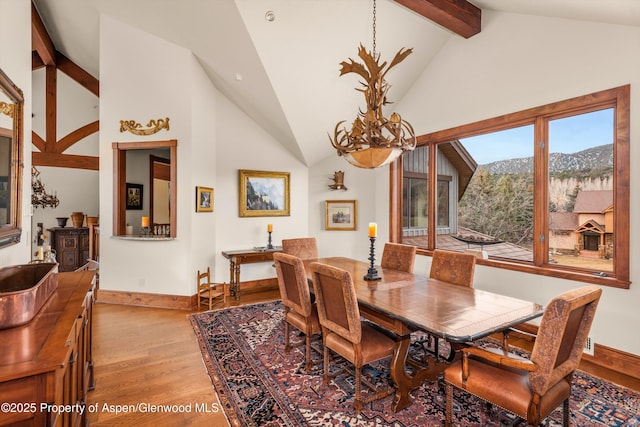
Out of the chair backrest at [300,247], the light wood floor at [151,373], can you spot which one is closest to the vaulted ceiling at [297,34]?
the chair backrest at [300,247]

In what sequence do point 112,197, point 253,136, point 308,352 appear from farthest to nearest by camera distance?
point 253,136, point 112,197, point 308,352

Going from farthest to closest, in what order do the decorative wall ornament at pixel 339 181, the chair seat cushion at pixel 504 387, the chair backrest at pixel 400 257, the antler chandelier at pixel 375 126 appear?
the decorative wall ornament at pixel 339 181 → the chair backrest at pixel 400 257 → the antler chandelier at pixel 375 126 → the chair seat cushion at pixel 504 387

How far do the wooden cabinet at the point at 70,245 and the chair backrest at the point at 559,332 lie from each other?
7.57 metres

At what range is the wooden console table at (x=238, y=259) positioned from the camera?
15.6 feet

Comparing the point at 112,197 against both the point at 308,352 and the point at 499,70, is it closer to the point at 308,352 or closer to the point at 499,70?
the point at 308,352

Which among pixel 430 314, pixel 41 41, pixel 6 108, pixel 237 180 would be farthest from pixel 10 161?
pixel 41 41

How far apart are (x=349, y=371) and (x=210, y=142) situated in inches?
155

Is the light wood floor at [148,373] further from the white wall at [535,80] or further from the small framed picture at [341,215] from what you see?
the white wall at [535,80]

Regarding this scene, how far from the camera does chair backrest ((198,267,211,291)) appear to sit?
14.4ft

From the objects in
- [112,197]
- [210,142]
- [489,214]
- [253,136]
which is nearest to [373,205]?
[489,214]

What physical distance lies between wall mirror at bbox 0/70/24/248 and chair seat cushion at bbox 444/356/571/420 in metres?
3.11

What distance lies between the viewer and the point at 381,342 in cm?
221

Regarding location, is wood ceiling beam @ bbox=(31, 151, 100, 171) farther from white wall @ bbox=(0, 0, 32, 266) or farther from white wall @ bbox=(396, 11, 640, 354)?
white wall @ bbox=(396, 11, 640, 354)

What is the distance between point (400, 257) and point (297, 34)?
281cm
